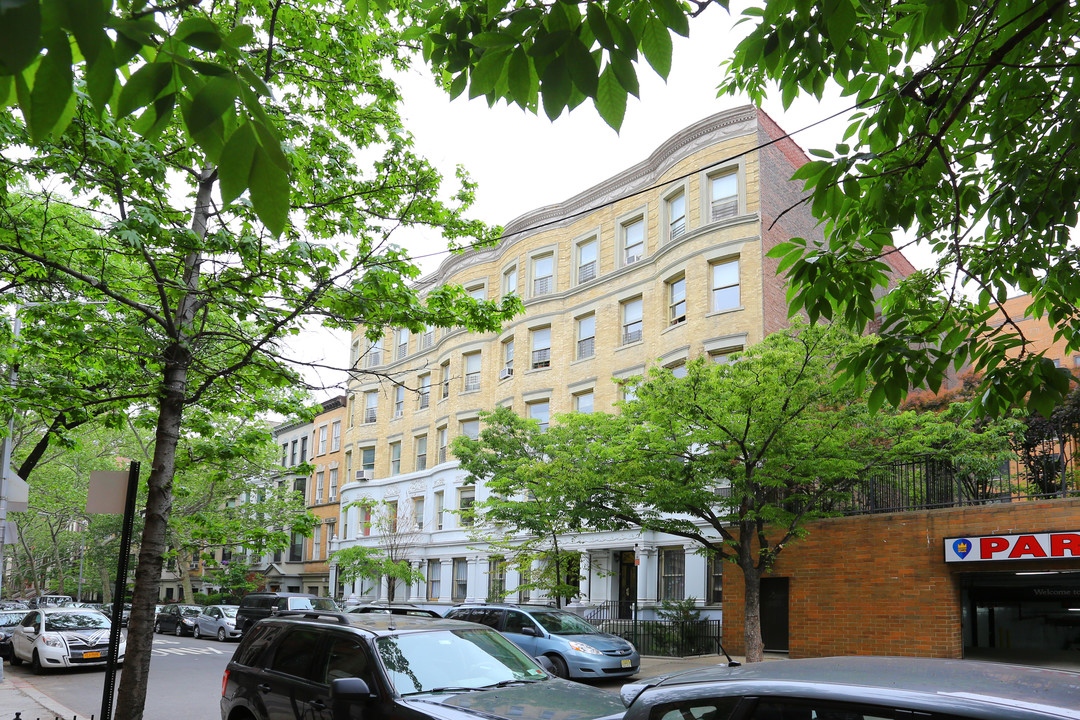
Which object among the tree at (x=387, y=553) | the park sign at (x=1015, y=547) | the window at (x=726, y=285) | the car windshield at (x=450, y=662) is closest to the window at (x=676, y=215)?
the window at (x=726, y=285)

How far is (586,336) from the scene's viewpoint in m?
32.9

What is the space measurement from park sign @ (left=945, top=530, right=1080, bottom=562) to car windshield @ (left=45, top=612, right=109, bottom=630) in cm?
2029

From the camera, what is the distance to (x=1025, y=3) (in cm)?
504

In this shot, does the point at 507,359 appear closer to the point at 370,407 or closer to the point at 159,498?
the point at 370,407

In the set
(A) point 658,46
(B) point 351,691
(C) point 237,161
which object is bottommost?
(B) point 351,691

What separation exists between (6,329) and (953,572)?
17.4 meters

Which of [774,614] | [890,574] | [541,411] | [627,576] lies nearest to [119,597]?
[890,574]

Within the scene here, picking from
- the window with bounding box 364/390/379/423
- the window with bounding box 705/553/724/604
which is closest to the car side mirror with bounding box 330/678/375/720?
the window with bounding box 705/553/724/604

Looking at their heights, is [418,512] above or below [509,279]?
below

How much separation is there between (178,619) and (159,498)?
3028 cm

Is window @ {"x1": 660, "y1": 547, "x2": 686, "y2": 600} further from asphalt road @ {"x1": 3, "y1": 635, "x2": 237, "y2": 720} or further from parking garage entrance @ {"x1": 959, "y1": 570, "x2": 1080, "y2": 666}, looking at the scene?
asphalt road @ {"x1": 3, "y1": 635, "x2": 237, "y2": 720}

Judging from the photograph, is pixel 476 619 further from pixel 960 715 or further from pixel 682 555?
pixel 960 715

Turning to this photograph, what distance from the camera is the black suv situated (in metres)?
6.51

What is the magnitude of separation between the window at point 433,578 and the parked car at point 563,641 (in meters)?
20.3
